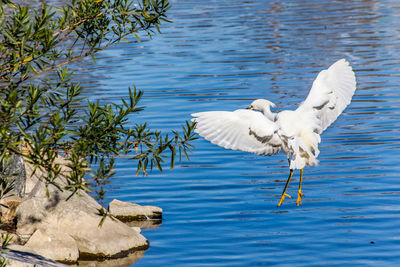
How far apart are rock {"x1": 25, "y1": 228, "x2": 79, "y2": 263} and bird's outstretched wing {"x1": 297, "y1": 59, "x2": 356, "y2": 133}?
4.53 m

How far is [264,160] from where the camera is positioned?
59.3 ft

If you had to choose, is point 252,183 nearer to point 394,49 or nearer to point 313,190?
point 313,190

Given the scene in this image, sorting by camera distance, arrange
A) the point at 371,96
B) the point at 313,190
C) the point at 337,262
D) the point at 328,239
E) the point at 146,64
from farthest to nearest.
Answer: the point at 146,64 < the point at 371,96 < the point at 313,190 < the point at 328,239 < the point at 337,262

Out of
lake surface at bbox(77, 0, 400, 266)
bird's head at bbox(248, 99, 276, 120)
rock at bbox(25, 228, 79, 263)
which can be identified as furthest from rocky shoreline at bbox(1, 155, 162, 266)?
bird's head at bbox(248, 99, 276, 120)

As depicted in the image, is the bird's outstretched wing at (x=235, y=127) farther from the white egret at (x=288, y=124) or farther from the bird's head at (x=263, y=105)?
the bird's head at (x=263, y=105)

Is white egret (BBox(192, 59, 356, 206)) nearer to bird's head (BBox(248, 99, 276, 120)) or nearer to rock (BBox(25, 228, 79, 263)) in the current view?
bird's head (BBox(248, 99, 276, 120))

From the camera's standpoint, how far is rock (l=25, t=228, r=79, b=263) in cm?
1189

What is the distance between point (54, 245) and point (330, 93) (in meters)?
5.41

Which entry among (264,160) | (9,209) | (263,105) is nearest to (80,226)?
(9,209)

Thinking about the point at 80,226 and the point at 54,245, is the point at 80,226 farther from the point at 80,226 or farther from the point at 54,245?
the point at 54,245

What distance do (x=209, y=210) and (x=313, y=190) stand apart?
232 centimetres

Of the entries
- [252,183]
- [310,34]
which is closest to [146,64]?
[310,34]

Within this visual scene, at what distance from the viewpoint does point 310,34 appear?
3672 centimetres

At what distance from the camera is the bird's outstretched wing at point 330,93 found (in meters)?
13.6
